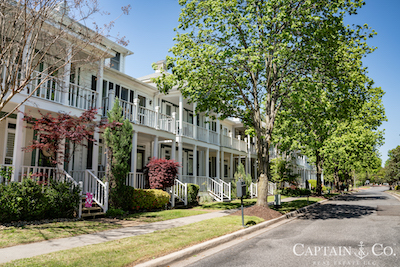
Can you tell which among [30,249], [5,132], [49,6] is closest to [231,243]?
[30,249]

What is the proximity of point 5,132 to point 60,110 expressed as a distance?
126 inches

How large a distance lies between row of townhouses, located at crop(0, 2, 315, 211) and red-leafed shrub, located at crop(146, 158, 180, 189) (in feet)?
2.70

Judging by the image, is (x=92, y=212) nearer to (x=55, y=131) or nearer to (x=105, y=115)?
(x=55, y=131)

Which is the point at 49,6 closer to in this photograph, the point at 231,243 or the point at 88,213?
the point at 88,213

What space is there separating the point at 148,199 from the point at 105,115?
16.6ft

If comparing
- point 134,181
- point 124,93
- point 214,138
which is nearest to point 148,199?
point 134,181

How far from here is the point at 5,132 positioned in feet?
43.3

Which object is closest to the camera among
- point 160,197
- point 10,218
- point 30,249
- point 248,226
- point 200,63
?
point 30,249

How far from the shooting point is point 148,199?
14.1m

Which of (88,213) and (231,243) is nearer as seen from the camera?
(231,243)

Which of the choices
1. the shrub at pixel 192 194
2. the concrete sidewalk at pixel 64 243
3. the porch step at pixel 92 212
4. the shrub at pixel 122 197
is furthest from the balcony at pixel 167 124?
the concrete sidewalk at pixel 64 243

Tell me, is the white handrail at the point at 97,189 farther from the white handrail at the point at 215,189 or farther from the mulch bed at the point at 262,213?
the white handrail at the point at 215,189

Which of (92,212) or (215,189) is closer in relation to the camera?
(92,212)

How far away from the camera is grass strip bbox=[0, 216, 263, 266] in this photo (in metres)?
5.62
